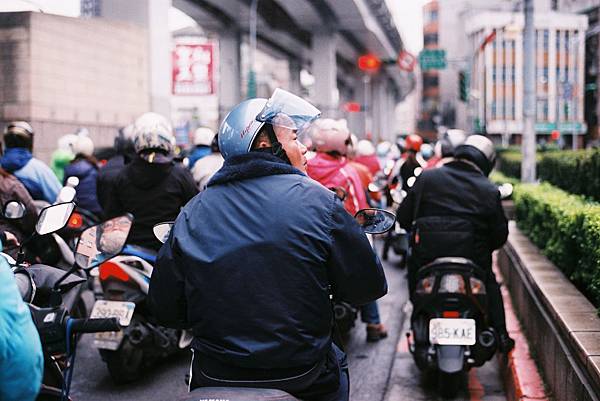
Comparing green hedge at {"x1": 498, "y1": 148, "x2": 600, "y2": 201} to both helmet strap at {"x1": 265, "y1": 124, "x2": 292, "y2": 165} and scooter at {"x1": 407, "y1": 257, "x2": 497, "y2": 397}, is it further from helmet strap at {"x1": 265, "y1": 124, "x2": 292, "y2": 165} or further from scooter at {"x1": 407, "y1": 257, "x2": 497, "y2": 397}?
helmet strap at {"x1": 265, "y1": 124, "x2": 292, "y2": 165}

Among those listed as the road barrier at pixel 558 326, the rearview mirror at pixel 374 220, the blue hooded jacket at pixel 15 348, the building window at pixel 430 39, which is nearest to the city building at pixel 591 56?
the road barrier at pixel 558 326

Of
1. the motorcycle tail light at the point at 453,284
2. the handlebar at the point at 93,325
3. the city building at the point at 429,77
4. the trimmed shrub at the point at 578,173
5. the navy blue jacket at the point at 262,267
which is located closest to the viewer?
the navy blue jacket at the point at 262,267

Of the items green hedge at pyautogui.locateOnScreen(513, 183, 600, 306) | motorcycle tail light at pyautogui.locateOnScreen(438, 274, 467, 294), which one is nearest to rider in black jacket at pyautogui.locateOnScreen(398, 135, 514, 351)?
motorcycle tail light at pyautogui.locateOnScreen(438, 274, 467, 294)

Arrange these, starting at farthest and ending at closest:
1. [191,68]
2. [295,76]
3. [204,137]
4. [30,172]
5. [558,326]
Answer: [295,76], [191,68], [204,137], [30,172], [558,326]

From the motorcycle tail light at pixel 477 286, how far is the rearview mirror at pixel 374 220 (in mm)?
2652

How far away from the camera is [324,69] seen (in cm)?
3856

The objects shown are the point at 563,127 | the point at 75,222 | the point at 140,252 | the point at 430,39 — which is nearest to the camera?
the point at 140,252

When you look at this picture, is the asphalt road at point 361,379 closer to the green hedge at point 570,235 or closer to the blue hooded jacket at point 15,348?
the green hedge at point 570,235

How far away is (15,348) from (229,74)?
121 ft

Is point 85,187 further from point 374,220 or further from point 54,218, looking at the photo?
point 374,220

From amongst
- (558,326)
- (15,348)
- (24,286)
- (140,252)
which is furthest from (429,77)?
(15,348)

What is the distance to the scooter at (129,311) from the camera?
20.1ft

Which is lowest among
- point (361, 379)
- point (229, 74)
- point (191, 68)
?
point (361, 379)

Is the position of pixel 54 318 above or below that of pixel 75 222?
above
